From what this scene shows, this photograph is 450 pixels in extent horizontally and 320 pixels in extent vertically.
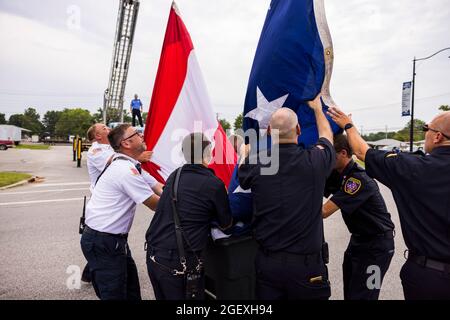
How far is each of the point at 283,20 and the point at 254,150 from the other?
114cm

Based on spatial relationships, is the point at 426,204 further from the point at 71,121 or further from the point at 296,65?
the point at 71,121

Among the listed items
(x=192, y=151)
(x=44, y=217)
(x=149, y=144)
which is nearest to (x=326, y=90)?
(x=192, y=151)

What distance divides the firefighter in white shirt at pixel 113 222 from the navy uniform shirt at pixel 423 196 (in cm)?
177

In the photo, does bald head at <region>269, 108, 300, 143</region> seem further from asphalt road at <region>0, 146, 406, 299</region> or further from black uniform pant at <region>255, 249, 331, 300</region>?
asphalt road at <region>0, 146, 406, 299</region>

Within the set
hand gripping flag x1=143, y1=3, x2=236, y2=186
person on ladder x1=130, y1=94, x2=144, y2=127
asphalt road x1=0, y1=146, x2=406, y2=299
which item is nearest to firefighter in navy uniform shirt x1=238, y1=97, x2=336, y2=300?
hand gripping flag x1=143, y1=3, x2=236, y2=186

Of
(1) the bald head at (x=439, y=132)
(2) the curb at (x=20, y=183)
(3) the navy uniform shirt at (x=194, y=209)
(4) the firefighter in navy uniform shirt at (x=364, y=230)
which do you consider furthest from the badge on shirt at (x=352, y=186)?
(2) the curb at (x=20, y=183)

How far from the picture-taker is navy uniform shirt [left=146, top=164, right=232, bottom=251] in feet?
7.43

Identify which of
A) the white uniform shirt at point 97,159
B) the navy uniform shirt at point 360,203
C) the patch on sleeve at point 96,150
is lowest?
the navy uniform shirt at point 360,203

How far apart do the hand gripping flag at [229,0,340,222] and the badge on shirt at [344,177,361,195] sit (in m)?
0.43

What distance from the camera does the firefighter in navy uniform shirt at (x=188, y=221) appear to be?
2.27m

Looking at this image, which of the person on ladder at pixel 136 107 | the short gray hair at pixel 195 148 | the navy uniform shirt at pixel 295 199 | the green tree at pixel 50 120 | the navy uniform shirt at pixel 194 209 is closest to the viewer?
the navy uniform shirt at pixel 295 199

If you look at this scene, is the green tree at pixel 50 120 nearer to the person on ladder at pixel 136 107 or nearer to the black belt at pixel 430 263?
the person on ladder at pixel 136 107

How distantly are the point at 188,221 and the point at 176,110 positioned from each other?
6.24 feet

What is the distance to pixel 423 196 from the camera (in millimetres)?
1983
